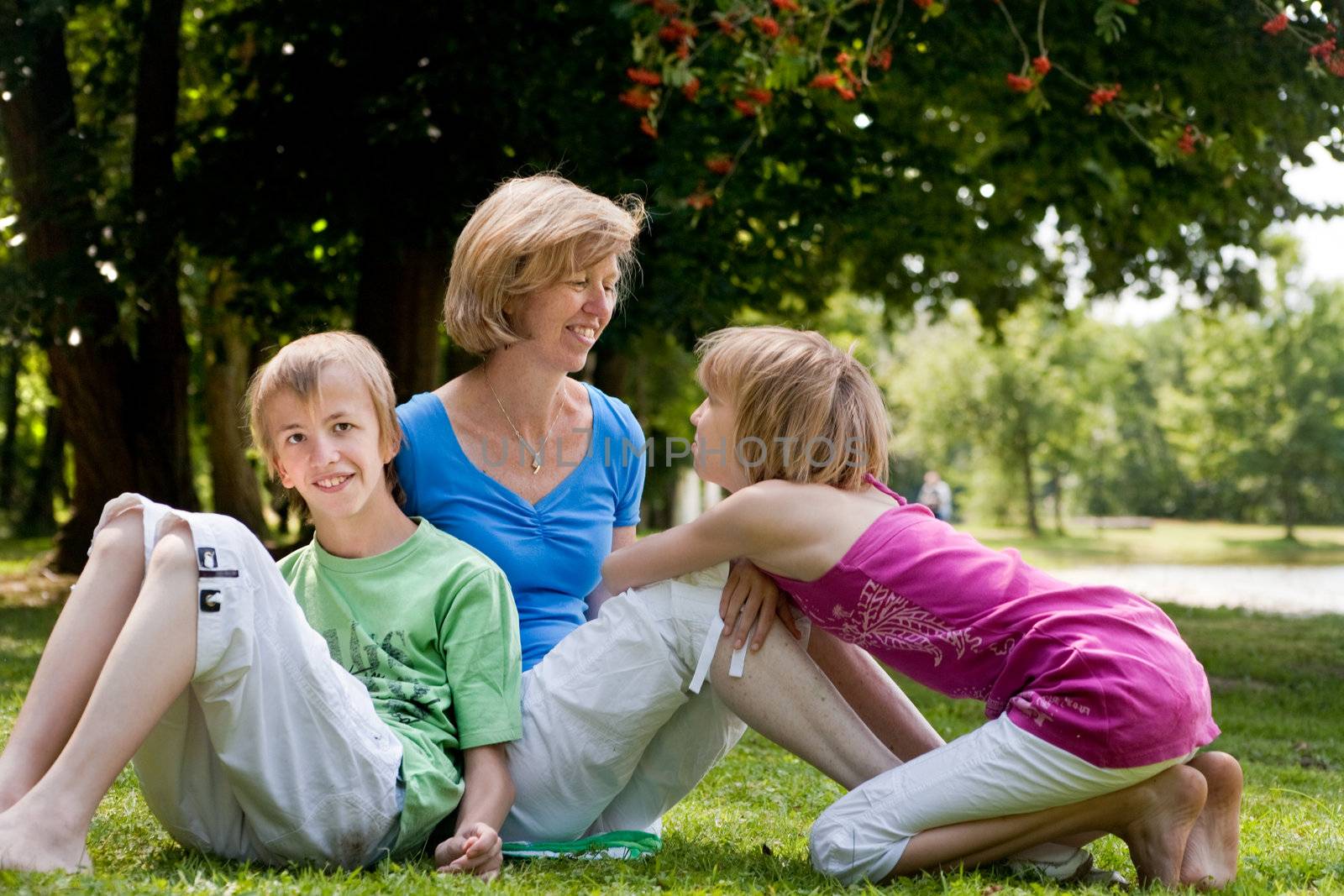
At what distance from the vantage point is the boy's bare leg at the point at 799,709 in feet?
10.1

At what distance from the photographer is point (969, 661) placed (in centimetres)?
305

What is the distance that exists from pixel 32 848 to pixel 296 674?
1.81 ft

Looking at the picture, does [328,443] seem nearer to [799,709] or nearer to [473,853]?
[473,853]

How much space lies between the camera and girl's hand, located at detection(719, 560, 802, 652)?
3053 mm

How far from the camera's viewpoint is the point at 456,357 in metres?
13.1

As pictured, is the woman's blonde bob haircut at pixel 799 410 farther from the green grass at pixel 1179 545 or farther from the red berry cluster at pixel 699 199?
the green grass at pixel 1179 545

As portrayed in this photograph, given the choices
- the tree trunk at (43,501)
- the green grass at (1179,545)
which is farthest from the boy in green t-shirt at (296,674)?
the tree trunk at (43,501)

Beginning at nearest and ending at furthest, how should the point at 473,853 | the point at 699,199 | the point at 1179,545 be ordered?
the point at 473,853 < the point at 699,199 < the point at 1179,545

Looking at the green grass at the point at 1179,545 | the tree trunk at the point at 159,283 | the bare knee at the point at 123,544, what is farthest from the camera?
the green grass at the point at 1179,545

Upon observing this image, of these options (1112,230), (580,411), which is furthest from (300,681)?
(1112,230)

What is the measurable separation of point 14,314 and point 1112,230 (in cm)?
921

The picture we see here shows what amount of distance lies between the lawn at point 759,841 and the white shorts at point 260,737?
0.08 metres

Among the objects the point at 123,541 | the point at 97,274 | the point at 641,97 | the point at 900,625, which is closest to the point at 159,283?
the point at 97,274

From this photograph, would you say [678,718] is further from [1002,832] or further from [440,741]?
[1002,832]
